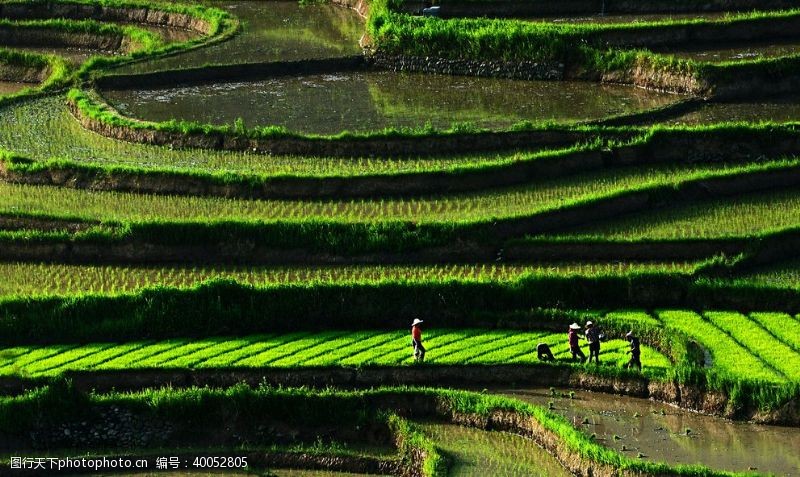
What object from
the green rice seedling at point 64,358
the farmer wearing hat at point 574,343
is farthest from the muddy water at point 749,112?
the green rice seedling at point 64,358

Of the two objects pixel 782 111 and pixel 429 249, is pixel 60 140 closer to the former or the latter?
pixel 429 249

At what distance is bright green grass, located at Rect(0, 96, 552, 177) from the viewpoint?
24.8 meters

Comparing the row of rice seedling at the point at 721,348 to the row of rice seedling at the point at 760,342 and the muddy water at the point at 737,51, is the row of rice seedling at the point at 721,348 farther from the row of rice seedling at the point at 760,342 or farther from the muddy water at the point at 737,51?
the muddy water at the point at 737,51

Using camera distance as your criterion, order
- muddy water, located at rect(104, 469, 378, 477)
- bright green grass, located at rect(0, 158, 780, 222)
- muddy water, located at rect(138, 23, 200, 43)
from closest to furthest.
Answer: muddy water, located at rect(104, 469, 378, 477), bright green grass, located at rect(0, 158, 780, 222), muddy water, located at rect(138, 23, 200, 43)

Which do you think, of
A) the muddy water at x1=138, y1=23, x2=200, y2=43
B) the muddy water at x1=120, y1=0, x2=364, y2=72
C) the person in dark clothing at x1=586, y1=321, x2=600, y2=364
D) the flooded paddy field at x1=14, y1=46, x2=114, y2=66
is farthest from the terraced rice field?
the muddy water at x1=138, y1=23, x2=200, y2=43

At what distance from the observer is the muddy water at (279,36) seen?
31344 millimetres

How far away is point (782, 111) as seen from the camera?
2734 centimetres

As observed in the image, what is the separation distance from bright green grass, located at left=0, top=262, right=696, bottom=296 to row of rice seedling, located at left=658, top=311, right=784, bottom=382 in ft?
3.66

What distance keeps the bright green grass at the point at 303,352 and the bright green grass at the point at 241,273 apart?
1.20 meters

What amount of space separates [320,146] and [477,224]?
4.22 meters

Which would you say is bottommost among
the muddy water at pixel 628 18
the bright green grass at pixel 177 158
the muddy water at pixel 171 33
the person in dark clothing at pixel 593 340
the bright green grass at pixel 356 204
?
the person in dark clothing at pixel 593 340

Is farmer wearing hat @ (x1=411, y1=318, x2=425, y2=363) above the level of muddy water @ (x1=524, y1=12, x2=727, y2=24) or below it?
below

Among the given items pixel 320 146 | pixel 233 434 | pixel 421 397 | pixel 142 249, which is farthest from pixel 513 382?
pixel 320 146

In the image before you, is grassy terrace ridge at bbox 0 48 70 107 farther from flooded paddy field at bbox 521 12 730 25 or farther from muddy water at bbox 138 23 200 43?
flooded paddy field at bbox 521 12 730 25
